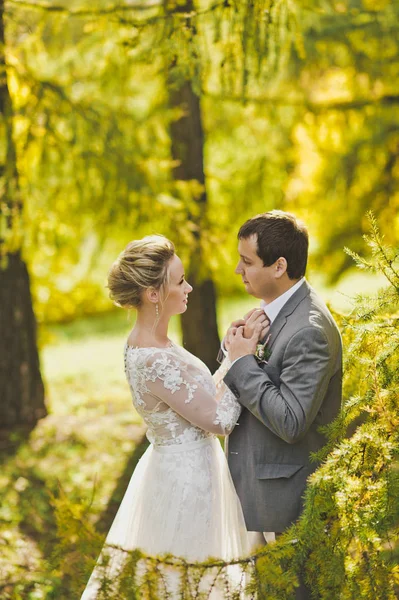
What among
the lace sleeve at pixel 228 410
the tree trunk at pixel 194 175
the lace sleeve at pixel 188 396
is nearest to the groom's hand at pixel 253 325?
the lace sleeve at pixel 228 410

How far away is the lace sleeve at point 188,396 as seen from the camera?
2834mm

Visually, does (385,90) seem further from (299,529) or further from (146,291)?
(299,529)

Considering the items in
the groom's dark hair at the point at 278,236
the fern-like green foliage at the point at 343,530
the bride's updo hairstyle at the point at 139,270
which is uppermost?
the groom's dark hair at the point at 278,236

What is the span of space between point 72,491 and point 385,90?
277 inches

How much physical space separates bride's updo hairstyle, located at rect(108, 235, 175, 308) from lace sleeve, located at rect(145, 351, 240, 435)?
0.30m

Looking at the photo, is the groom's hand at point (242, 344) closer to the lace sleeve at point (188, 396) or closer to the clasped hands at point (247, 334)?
the clasped hands at point (247, 334)

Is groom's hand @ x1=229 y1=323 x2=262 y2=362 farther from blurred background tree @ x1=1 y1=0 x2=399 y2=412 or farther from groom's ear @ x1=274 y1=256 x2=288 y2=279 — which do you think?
blurred background tree @ x1=1 y1=0 x2=399 y2=412

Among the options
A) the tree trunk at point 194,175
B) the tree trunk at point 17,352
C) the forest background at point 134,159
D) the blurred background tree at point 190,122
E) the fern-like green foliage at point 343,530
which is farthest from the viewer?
the tree trunk at point 17,352

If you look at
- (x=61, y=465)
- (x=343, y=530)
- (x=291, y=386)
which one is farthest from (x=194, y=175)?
(x=343, y=530)

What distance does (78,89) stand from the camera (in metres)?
7.11

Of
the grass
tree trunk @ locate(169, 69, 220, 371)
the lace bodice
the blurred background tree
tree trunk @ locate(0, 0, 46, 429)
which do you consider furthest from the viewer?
tree trunk @ locate(0, 0, 46, 429)

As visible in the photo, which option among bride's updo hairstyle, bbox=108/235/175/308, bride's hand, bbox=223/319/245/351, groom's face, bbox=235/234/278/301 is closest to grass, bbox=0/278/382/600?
bride's updo hairstyle, bbox=108/235/175/308

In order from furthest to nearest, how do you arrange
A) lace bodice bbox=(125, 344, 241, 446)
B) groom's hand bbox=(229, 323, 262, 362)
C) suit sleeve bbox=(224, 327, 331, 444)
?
lace bodice bbox=(125, 344, 241, 446) → groom's hand bbox=(229, 323, 262, 362) → suit sleeve bbox=(224, 327, 331, 444)

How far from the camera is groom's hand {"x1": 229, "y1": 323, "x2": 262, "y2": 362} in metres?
2.75
